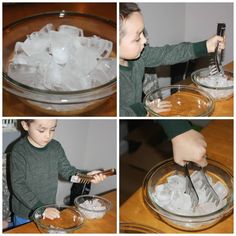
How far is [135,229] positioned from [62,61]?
344 mm

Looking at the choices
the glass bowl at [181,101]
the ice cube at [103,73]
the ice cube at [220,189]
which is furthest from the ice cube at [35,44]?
the ice cube at [220,189]

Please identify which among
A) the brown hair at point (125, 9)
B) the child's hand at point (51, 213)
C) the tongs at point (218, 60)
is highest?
the brown hair at point (125, 9)

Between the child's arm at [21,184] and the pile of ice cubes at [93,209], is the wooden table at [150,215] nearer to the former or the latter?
the pile of ice cubes at [93,209]

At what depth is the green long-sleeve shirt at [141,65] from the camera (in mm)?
1046

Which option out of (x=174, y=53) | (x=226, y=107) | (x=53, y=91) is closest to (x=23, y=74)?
(x=53, y=91)

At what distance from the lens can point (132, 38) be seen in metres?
1.03

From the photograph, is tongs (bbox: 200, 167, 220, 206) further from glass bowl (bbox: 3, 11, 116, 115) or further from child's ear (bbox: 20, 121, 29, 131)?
child's ear (bbox: 20, 121, 29, 131)

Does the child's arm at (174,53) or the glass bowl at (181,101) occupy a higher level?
the child's arm at (174,53)

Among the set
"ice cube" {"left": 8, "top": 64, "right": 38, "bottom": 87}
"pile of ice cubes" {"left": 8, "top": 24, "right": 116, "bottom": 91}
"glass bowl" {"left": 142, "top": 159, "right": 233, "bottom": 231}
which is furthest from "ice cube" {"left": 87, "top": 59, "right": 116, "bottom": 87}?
"glass bowl" {"left": 142, "top": 159, "right": 233, "bottom": 231}

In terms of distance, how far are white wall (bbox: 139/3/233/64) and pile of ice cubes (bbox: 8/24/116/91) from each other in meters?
0.09

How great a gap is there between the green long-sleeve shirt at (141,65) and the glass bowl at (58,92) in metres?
0.03

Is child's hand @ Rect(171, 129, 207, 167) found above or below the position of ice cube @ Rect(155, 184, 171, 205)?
above

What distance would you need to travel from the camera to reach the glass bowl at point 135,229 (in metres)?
1.04

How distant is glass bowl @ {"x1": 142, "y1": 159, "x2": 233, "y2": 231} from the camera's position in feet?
3.31
